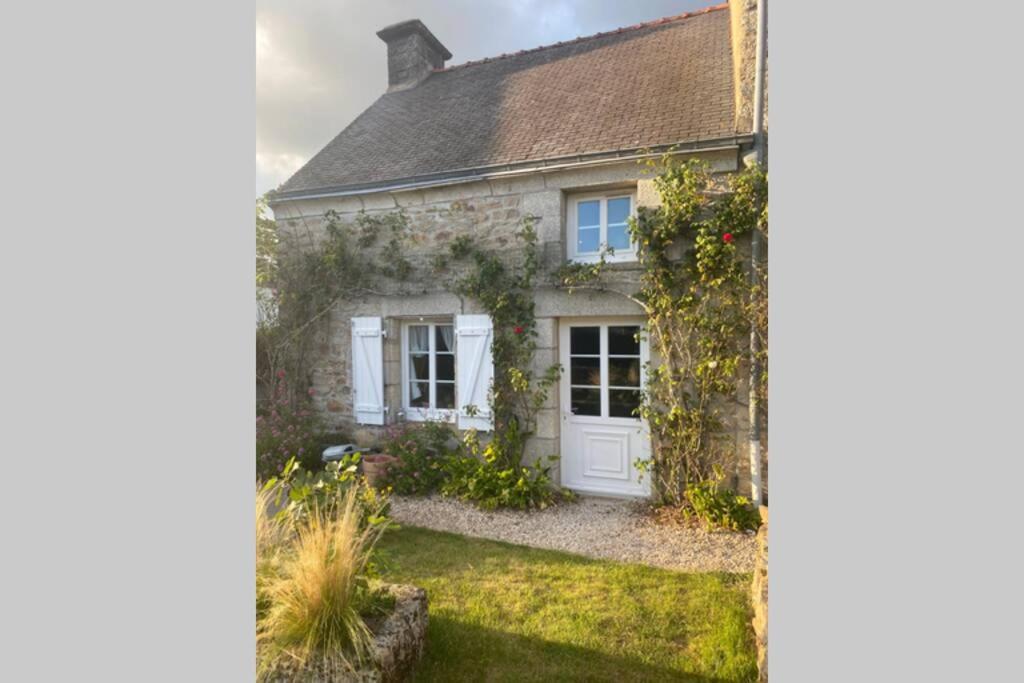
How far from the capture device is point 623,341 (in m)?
5.51

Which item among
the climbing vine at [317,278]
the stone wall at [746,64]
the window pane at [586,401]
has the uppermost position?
the stone wall at [746,64]

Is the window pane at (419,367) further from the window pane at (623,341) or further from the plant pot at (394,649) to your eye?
the plant pot at (394,649)

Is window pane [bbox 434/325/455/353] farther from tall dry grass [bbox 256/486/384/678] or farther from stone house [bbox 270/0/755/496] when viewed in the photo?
tall dry grass [bbox 256/486/384/678]

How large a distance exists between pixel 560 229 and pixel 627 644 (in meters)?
4.10

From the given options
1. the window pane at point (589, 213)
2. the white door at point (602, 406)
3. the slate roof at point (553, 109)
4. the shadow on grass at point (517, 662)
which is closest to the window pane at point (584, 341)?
the white door at point (602, 406)

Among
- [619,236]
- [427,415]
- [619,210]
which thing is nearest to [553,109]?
[619,210]

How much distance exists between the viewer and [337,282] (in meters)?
6.49

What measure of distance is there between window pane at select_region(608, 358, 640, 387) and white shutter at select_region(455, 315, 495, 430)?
53.8 inches

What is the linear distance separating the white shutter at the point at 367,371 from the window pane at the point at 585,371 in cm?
247

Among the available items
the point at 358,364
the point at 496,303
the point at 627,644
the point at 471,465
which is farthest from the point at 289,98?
the point at 358,364

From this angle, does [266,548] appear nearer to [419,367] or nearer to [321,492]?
[321,492]

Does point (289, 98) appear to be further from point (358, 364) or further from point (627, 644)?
point (358, 364)

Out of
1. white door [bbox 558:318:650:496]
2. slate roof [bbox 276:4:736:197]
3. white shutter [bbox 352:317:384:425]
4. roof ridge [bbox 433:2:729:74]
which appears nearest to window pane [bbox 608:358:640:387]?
white door [bbox 558:318:650:496]

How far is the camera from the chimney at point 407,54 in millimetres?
8836
